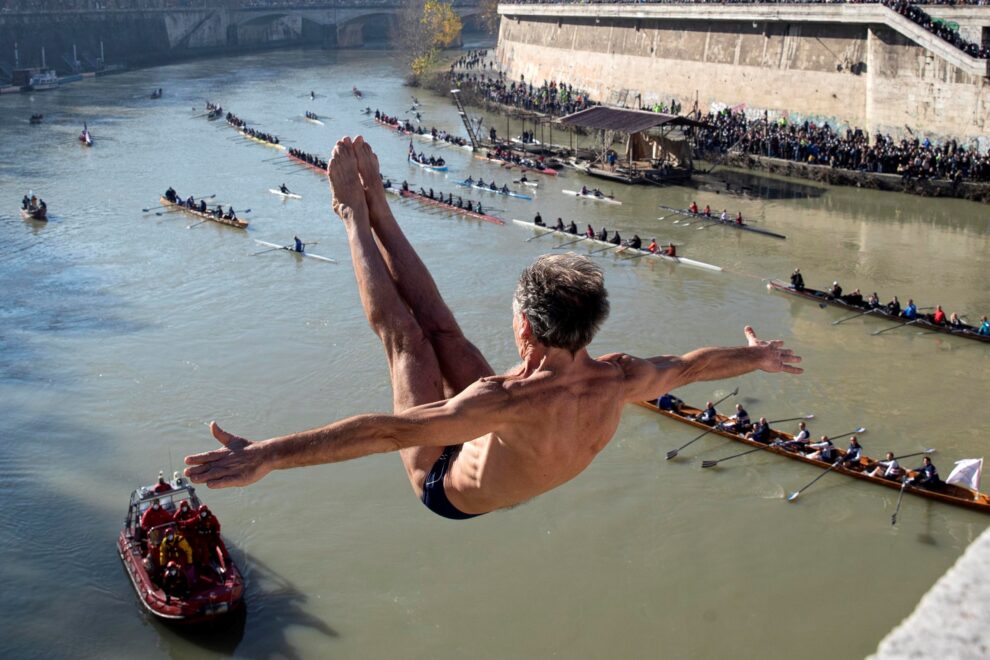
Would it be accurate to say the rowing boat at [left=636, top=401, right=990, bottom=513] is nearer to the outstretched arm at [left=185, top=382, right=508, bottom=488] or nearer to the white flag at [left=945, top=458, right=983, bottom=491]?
the white flag at [left=945, top=458, right=983, bottom=491]

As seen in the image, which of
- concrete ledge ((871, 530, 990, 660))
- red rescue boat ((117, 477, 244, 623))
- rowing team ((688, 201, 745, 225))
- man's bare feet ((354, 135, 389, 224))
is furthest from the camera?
rowing team ((688, 201, 745, 225))

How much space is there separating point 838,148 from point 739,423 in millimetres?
18091

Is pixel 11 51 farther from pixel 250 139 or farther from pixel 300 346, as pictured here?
pixel 300 346

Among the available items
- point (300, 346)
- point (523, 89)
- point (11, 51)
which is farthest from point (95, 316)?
point (11, 51)

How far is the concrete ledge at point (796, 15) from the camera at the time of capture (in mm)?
25844

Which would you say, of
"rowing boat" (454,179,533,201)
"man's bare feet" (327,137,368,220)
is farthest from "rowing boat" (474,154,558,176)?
"man's bare feet" (327,137,368,220)

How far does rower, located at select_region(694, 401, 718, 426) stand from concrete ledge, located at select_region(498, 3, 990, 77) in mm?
15919

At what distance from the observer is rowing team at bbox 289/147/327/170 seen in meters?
32.8

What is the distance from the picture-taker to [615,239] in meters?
23.4

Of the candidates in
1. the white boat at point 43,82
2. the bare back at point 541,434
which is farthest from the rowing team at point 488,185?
the white boat at point 43,82

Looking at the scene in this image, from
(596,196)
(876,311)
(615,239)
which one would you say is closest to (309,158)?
(596,196)

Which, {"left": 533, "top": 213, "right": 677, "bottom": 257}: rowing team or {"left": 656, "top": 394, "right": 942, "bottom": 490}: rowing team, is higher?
{"left": 533, "top": 213, "right": 677, "bottom": 257}: rowing team

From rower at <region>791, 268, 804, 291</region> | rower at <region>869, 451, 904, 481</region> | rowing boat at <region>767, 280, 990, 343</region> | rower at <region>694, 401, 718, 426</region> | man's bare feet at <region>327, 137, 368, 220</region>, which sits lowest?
rower at <region>869, 451, 904, 481</region>

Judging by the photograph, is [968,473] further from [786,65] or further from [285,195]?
[786,65]
